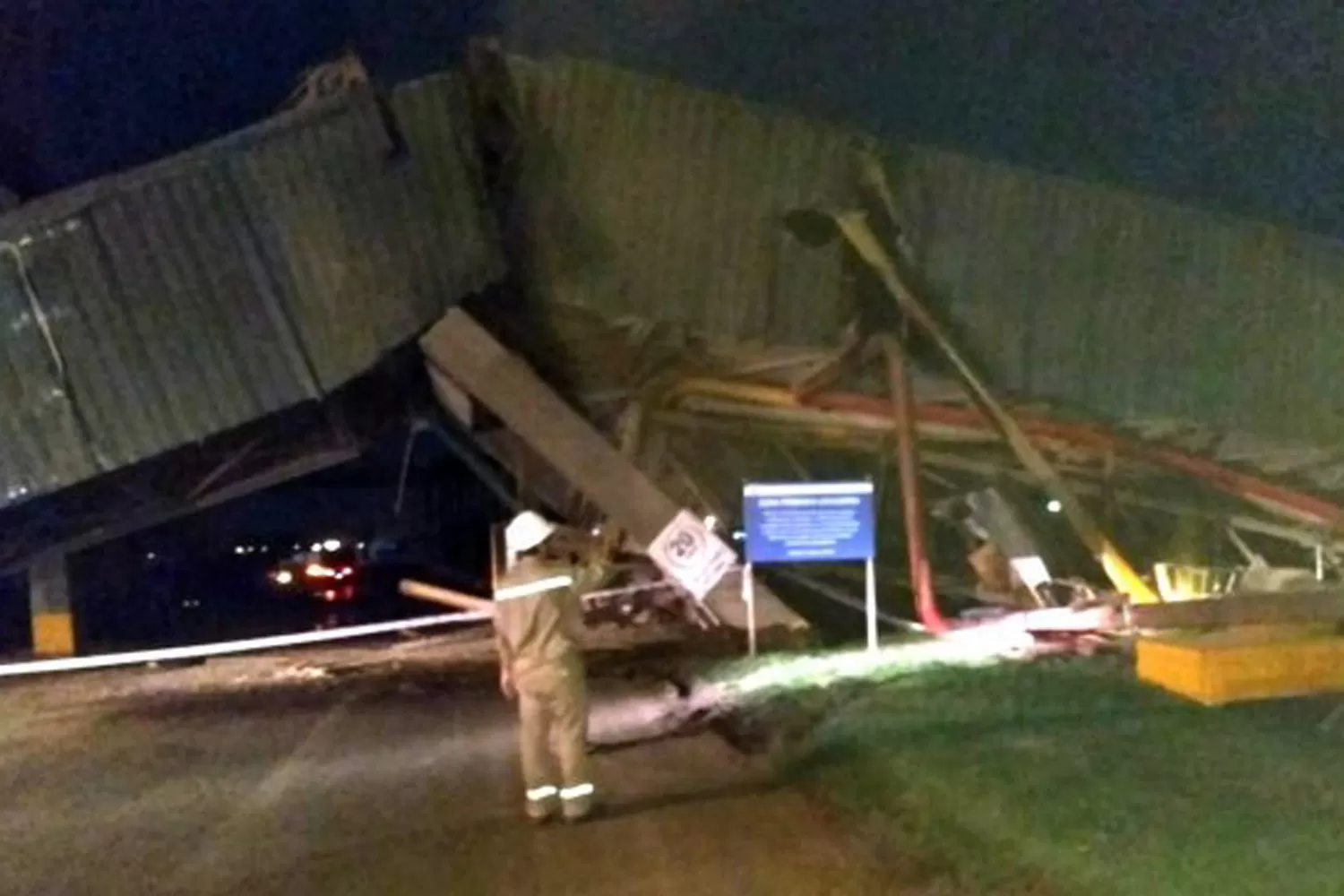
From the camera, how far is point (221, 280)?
56.2 ft

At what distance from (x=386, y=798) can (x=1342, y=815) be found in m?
5.55

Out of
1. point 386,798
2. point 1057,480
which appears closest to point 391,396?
point 1057,480

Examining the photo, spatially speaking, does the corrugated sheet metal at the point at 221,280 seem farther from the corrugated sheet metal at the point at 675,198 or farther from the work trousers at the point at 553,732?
the work trousers at the point at 553,732

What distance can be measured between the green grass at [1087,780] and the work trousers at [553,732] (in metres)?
1.46

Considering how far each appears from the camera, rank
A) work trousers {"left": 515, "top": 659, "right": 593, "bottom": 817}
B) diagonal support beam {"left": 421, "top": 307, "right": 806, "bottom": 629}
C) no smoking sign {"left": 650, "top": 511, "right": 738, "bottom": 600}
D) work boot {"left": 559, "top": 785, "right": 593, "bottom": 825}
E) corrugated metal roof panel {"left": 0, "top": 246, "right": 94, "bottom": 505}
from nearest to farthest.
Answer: work boot {"left": 559, "top": 785, "right": 593, "bottom": 825}, work trousers {"left": 515, "top": 659, "right": 593, "bottom": 817}, corrugated metal roof panel {"left": 0, "top": 246, "right": 94, "bottom": 505}, no smoking sign {"left": 650, "top": 511, "right": 738, "bottom": 600}, diagonal support beam {"left": 421, "top": 307, "right": 806, "bottom": 629}

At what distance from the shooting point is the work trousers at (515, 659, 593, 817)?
1043 cm

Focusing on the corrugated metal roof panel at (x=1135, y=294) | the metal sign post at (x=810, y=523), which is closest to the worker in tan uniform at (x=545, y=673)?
the metal sign post at (x=810, y=523)

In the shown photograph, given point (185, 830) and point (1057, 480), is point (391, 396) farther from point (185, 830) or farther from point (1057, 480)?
point (185, 830)

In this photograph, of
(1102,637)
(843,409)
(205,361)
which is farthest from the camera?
(843,409)

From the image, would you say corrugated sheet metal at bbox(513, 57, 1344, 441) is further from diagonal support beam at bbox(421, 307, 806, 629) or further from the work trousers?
the work trousers

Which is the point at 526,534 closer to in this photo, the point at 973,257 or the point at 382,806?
the point at 382,806

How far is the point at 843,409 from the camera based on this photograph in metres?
18.6

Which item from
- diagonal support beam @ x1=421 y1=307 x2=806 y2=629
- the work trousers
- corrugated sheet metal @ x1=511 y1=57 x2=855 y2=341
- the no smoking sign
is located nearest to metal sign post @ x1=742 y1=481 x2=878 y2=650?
the no smoking sign

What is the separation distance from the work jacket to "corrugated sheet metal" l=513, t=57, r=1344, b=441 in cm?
755
